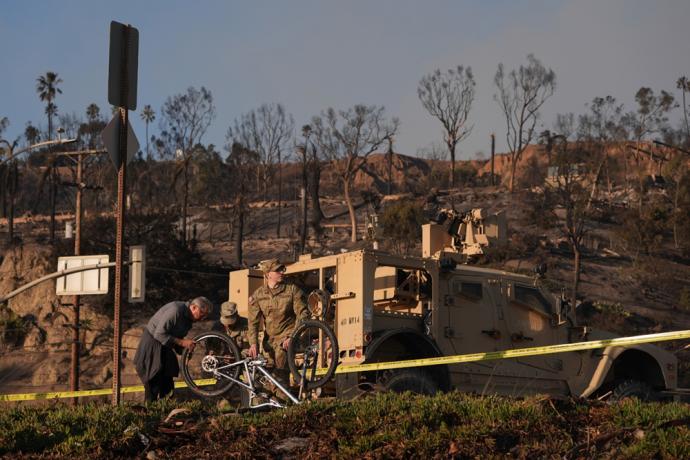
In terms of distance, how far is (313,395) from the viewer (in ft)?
41.7

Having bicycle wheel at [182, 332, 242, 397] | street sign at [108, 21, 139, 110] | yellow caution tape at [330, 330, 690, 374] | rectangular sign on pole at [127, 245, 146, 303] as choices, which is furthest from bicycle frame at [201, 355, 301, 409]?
rectangular sign on pole at [127, 245, 146, 303]

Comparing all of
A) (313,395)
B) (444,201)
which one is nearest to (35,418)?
(313,395)

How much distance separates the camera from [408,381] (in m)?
13.3

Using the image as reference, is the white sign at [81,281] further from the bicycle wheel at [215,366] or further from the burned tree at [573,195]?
the burned tree at [573,195]

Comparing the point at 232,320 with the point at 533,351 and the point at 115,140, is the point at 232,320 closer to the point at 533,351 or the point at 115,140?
the point at 115,140

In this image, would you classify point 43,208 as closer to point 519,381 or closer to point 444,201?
point 444,201

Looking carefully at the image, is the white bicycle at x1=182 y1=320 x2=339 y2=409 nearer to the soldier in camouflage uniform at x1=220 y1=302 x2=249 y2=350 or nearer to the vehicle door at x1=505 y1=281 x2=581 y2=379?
the soldier in camouflage uniform at x1=220 y1=302 x2=249 y2=350

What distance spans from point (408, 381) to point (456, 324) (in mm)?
1596

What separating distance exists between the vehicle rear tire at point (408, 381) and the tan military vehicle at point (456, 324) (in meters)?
0.01

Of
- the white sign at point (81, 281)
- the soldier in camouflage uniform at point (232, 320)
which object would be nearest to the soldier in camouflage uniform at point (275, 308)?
the soldier in camouflage uniform at point (232, 320)

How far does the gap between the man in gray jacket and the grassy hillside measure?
228cm

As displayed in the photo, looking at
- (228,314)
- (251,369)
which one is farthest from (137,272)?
(251,369)

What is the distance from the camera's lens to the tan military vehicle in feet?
44.1

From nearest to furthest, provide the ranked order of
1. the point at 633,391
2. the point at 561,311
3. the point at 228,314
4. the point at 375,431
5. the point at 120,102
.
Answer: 1. the point at 375,431
2. the point at 120,102
3. the point at 228,314
4. the point at 633,391
5. the point at 561,311
